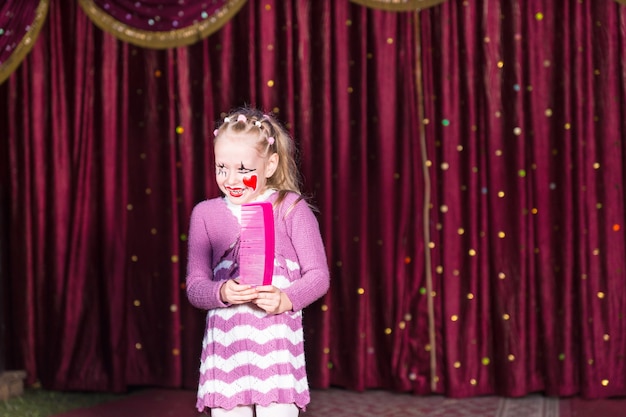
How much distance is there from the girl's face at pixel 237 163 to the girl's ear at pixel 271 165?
37 millimetres

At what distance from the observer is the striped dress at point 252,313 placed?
5.86 ft

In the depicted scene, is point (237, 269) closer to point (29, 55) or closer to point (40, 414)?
point (40, 414)

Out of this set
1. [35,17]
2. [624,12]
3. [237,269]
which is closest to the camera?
[237,269]

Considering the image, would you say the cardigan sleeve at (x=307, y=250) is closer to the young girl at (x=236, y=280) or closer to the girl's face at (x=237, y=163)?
the young girl at (x=236, y=280)

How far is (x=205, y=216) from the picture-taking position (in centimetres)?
186

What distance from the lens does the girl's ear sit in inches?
72.4

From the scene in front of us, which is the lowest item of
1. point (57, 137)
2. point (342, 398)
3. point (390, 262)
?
point (342, 398)

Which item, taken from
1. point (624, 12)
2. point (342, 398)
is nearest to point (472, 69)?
point (624, 12)

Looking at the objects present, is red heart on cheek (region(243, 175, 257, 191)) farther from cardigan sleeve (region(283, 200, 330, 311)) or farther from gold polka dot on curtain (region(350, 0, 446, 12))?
gold polka dot on curtain (region(350, 0, 446, 12))

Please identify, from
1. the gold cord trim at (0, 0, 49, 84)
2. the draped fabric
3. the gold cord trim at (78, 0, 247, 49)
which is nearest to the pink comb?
the draped fabric

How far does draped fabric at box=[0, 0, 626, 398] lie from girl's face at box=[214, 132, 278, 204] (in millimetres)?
1647

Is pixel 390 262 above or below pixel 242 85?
below

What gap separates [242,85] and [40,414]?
59.8 inches

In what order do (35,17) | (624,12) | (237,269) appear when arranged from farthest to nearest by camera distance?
1. (35,17)
2. (624,12)
3. (237,269)
